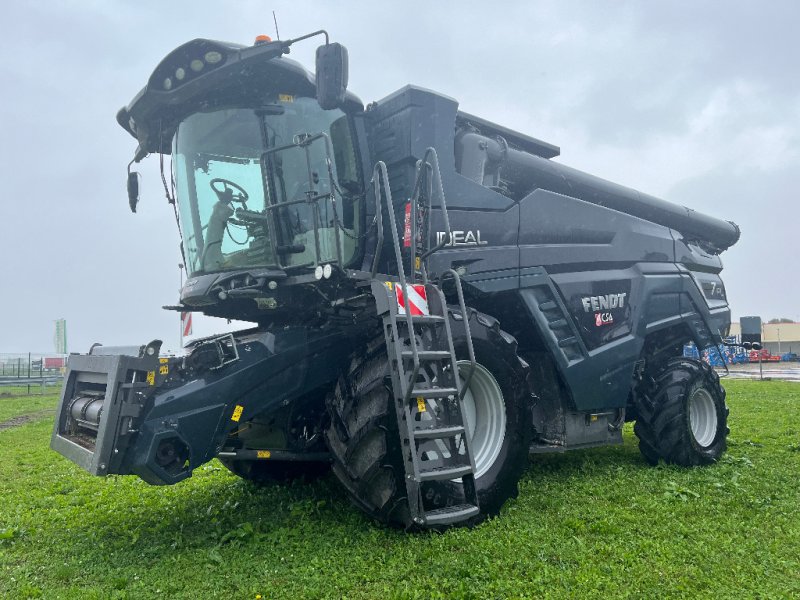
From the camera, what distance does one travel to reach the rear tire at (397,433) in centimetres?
424

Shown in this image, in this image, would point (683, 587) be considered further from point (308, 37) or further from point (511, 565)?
point (308, 37)

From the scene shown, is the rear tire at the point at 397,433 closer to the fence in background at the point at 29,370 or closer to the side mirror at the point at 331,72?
the side mirror at the point at 331,72

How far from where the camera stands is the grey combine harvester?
169 inches

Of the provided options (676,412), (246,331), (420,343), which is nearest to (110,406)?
(246,331)

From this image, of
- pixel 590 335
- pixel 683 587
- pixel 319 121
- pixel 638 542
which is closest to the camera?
pixel 683 587

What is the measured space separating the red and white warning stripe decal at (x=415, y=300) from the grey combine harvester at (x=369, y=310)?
0.02 metres

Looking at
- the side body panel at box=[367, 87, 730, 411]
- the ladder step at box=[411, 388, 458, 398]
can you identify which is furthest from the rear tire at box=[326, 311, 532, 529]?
the side body panel at box=[367, 87, 730, 411]

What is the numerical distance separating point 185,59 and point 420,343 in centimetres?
268

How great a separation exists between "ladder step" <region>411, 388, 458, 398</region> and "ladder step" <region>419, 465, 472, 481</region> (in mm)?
455

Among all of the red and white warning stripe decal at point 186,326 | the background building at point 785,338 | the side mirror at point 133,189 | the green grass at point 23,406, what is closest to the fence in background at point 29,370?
the green grass at point 23,406

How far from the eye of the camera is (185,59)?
16.0 ft

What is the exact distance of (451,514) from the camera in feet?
13.5

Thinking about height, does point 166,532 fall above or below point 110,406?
below

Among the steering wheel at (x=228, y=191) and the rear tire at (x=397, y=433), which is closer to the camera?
the rear tire at (x=397, y=433)
